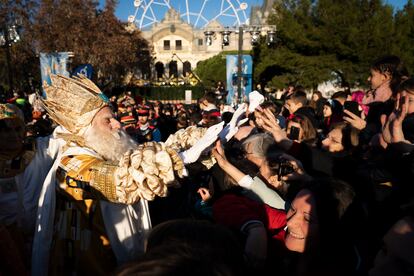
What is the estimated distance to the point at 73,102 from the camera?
2.23m

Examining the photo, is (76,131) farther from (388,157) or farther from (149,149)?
(388,157)

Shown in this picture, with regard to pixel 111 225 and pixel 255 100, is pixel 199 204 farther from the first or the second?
pixel 255 100

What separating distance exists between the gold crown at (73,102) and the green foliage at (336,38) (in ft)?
57.4

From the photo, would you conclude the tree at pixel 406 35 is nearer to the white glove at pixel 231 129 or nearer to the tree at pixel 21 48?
the white glove at pixel 231 129

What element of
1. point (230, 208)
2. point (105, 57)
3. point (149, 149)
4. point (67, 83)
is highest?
point (105, 57)

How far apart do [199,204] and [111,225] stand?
0.75 m

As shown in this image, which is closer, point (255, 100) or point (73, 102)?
point (73, 102)

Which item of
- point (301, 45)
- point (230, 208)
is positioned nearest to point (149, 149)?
point (230, 208)

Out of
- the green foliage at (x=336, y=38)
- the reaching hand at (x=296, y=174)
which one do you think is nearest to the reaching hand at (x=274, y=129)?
the reaching hand at (x=296, y=174)

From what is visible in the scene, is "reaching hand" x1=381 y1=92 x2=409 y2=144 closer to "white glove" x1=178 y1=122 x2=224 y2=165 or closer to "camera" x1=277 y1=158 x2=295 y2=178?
"camera" x1=277 y1=158 x2=295 y2=178

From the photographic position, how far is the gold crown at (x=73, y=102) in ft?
7.30

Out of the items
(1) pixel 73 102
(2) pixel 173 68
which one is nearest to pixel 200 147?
(1) pixel 73 102

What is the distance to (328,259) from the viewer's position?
153cm

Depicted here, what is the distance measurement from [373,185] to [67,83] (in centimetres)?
234
